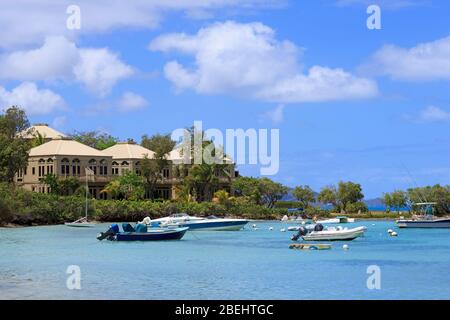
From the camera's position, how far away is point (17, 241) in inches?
2532

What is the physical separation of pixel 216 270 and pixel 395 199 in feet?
356

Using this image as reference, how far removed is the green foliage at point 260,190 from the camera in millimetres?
127938

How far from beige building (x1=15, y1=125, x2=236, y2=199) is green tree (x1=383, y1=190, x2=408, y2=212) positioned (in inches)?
1396

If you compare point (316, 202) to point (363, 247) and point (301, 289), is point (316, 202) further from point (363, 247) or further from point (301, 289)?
point (301, 289)

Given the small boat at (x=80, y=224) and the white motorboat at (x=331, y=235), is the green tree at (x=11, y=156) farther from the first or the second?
the white motorboat at (x=331, y=235)

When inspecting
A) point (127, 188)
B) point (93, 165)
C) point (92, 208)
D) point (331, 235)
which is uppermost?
point (93, 165)

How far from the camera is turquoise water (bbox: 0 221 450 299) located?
33.3 m

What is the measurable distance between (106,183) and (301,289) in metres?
82.3

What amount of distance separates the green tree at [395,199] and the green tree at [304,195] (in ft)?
45.7

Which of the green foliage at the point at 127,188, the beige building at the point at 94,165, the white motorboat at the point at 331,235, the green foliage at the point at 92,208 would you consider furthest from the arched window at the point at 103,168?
the white motorboat at the point at 331,235

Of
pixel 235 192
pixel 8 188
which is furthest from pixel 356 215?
pixel 8 188

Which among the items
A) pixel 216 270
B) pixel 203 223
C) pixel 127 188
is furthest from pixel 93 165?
pixel 216 270

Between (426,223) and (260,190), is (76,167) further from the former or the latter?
(426,223)

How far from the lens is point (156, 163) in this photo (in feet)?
382
